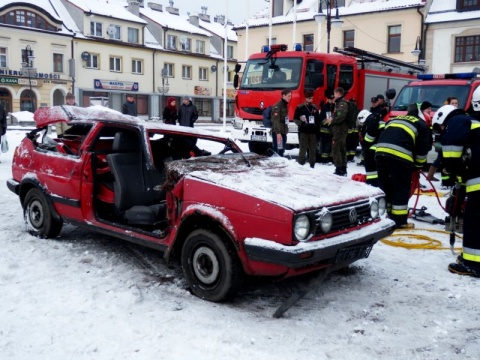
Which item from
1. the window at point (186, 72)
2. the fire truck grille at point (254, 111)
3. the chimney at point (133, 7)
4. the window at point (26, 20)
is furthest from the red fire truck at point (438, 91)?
the chimney at point (133, 7)

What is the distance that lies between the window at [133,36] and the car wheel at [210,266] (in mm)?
42524

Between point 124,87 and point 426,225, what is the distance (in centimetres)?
3938

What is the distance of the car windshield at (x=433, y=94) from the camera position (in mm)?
12141

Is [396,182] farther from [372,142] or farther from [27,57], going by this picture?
[27,57]

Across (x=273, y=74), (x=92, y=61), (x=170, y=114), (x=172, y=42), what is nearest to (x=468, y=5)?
(x=273, y=74)

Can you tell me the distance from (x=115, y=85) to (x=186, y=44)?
9.24 m

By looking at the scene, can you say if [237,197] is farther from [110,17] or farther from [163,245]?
[110,17]

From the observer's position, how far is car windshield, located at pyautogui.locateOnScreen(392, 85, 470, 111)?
1214 cm

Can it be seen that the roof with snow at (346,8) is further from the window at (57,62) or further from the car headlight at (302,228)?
the car headlight at (302,228)

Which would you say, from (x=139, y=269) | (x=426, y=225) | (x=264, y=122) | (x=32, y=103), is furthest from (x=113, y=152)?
(x=32, y=103)

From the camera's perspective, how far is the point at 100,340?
3.55 metres

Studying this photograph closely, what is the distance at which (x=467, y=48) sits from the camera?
29.4 metres

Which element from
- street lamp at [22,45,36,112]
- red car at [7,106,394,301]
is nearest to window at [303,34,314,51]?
street lamp at [22,45,36,112]

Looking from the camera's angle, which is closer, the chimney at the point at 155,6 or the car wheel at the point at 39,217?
the car wheel at the point at 39,217
